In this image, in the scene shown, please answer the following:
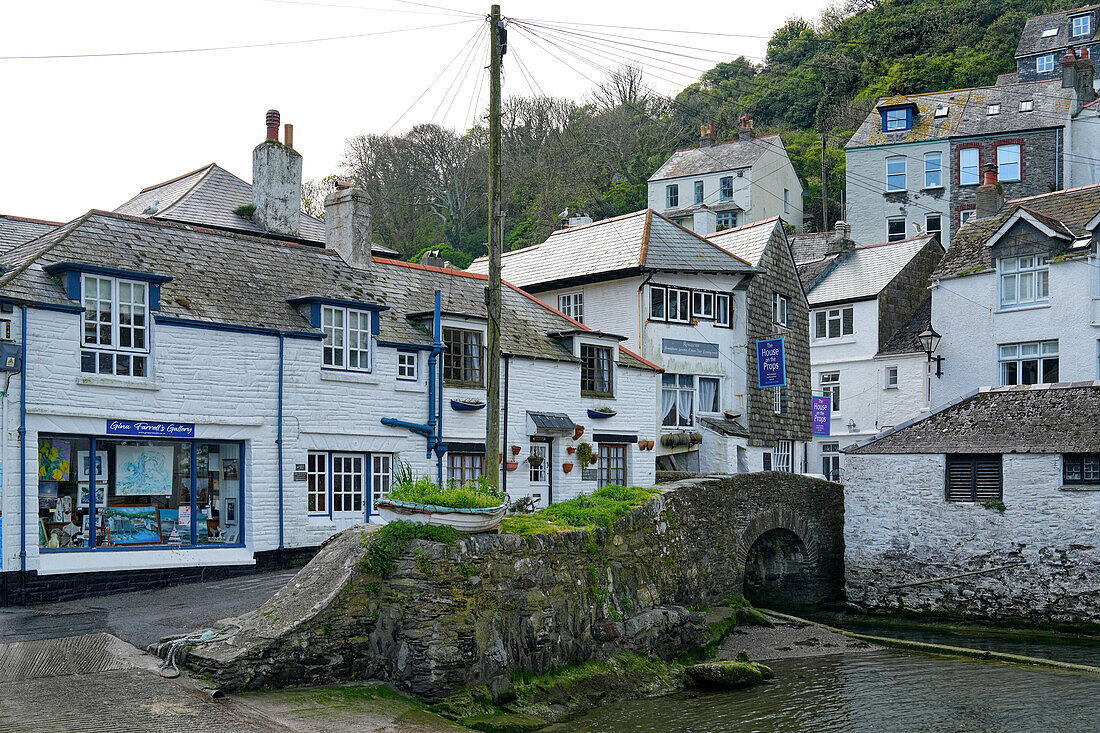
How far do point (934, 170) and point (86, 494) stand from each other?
44.6 meters

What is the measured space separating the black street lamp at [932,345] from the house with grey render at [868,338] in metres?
4.49

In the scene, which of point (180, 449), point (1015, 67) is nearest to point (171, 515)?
point (180, 449)

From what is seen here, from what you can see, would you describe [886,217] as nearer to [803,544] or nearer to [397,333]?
[803,544]

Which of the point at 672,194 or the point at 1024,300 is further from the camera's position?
the point at 672,194

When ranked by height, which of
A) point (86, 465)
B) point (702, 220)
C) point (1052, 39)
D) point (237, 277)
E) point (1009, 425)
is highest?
point (1052, 39)

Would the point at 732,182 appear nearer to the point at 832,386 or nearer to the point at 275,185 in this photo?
the point at 832,386

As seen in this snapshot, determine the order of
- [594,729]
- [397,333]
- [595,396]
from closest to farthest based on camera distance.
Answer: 1. [594,729]
2. [397,333]
3. [595,396]

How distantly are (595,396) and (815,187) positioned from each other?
141 ft

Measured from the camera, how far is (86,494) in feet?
61.5

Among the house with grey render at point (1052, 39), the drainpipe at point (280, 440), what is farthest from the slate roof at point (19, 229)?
the house with grey render at point (1052, 39)

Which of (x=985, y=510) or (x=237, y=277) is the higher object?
(x=237, y=277)

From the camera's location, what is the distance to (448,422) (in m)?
24.5

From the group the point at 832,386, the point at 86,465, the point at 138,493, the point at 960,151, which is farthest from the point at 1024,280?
the point at 86,465

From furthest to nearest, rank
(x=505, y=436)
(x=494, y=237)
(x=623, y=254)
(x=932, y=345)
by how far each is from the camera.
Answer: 1. (x=932, y=345)
2. (x=623, y=254)
3. (x=505, y=436)
4. (x=494, y=237)
